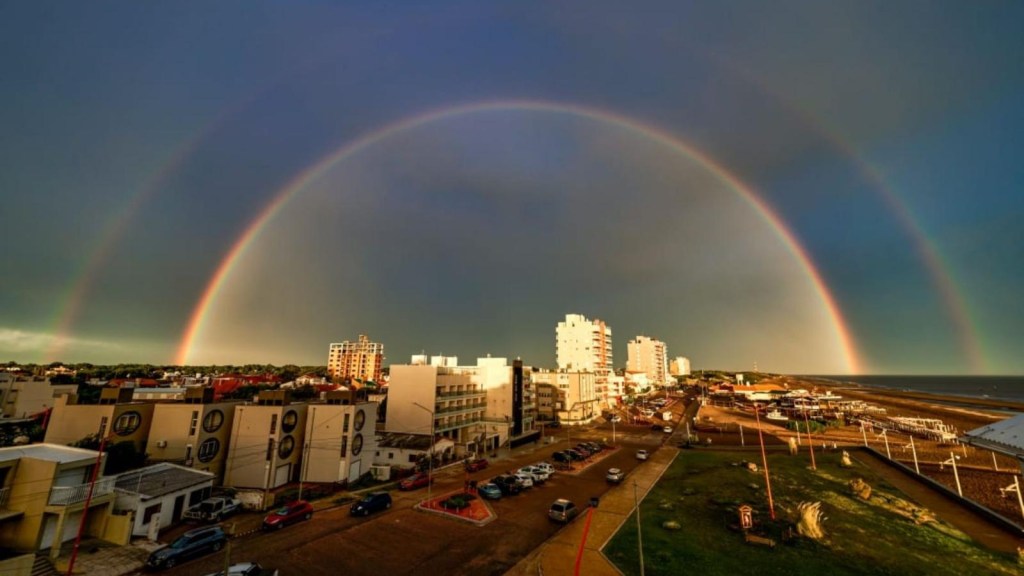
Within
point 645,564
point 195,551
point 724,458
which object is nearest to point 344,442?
point 195,551

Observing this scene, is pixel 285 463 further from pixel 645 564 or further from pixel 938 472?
pixel 938 472

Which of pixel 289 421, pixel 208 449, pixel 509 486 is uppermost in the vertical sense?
pixel 289 421

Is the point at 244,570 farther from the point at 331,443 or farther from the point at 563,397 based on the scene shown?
the point at 563,397

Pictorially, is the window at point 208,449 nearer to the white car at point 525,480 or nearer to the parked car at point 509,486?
the parked car at point 509,486

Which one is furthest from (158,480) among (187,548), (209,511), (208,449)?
(187,548)

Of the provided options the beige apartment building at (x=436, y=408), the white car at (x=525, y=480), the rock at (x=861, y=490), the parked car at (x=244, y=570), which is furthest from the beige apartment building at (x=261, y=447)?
the rock at (x=861, y=490)

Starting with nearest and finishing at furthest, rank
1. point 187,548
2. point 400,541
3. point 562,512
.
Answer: point 187,548 → point 400,541 → point 562,512
